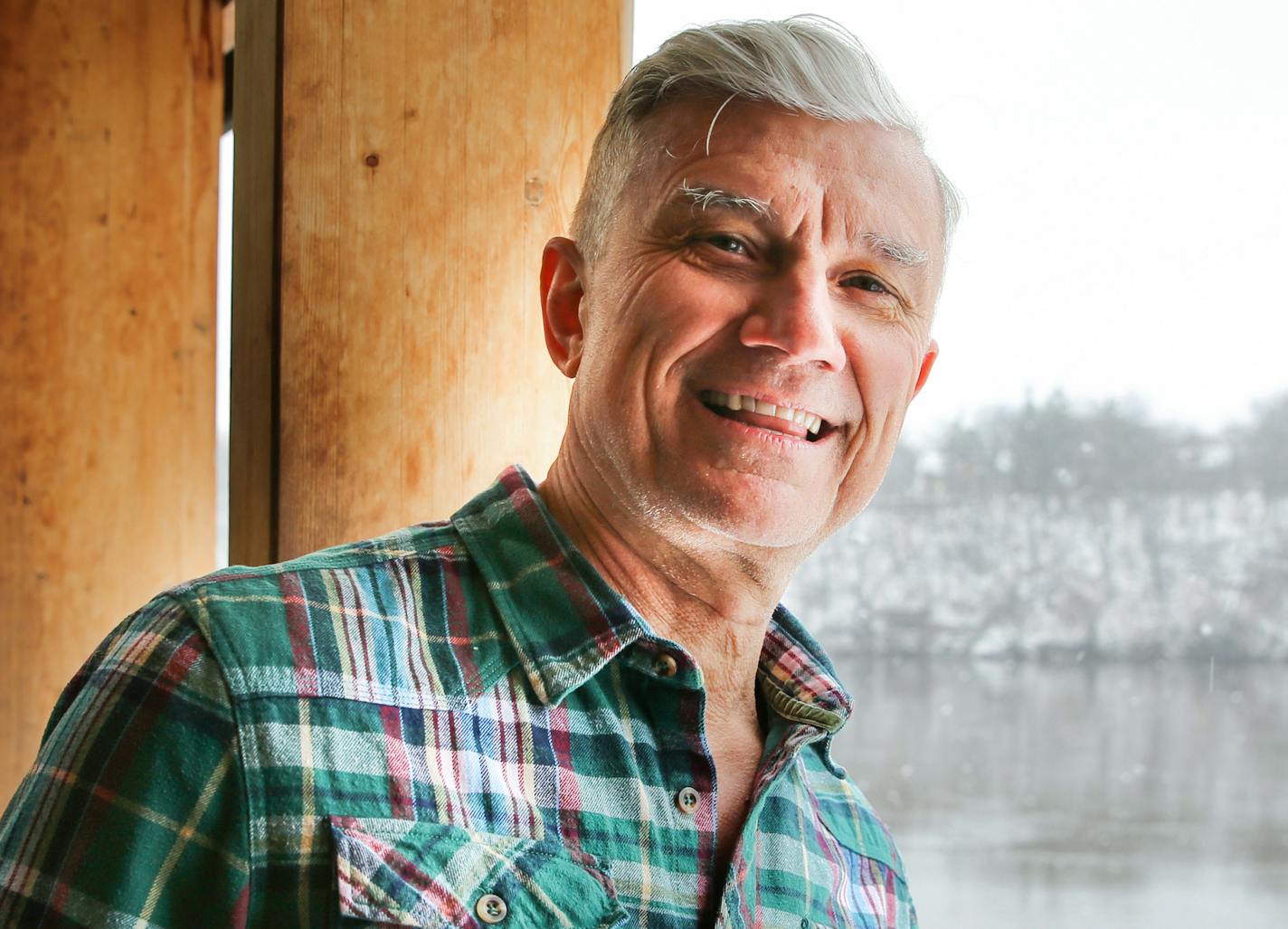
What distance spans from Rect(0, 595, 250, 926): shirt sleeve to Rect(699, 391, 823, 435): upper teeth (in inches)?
21.8

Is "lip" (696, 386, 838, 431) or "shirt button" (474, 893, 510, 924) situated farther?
"lip" (696, 386, 838, 431)

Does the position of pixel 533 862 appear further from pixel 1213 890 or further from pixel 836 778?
pixel 1213 890

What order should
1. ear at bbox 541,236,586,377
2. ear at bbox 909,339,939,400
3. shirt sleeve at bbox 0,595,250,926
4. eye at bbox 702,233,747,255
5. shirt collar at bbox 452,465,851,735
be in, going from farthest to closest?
ear at bbox 909,339,939,400
ear at bbox 541,236,586,377
eye at bbox 702,233,747,255
shirt collar at bbox 452,465,851,735
shirt sleeve at bbox 0,595,250,926

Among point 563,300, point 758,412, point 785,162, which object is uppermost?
point 785,162

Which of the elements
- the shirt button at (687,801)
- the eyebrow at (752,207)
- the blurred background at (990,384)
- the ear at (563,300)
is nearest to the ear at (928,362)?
the blurred background at (990,384)

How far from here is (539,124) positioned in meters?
1.56

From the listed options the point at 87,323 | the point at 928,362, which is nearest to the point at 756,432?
the point at 928,362

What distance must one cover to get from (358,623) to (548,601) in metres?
0.20

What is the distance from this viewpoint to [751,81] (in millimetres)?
1293

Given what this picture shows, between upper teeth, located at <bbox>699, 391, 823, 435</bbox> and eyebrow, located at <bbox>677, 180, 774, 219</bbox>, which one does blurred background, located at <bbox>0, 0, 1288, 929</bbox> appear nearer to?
eyebrow, located at <bbox>677, 180, 774, 219</bbox>

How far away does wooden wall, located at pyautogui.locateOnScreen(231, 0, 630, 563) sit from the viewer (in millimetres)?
1501

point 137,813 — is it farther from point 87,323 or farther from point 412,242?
point 87,323

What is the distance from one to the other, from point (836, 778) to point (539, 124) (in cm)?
90

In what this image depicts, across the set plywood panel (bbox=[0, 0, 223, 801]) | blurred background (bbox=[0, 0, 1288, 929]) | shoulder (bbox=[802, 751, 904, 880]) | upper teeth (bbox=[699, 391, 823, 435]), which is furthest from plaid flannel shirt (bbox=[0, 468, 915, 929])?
plywood panel (bbox=[0, 0, 223, 801])
